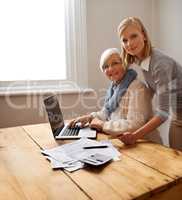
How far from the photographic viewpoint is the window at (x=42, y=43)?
7.38 ft

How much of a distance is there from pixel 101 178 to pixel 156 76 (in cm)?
76

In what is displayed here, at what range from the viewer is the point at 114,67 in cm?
169

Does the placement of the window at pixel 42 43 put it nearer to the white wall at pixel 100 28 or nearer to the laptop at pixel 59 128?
the white wall at pixel 100 28

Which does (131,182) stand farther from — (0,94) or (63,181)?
(0,94)

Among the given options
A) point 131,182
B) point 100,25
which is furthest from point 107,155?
point 100,25

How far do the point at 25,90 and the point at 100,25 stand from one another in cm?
97

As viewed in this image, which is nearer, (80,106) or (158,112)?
(158,112)

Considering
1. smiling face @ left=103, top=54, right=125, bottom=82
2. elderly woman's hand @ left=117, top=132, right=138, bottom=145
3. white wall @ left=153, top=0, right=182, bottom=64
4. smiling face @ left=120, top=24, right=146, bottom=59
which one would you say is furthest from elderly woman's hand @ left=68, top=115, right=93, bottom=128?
white wall @ left=153, top=0, right=182, bottom=64

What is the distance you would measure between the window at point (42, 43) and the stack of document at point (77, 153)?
118 cm

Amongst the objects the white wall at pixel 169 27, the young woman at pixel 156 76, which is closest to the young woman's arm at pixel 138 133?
the young woman at pixel 156 76

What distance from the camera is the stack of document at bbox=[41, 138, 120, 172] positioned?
103 centimetres

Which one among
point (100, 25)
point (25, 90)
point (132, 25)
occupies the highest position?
point (100, 25)

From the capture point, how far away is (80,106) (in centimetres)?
246

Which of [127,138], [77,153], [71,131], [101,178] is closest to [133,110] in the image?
[127,138]
